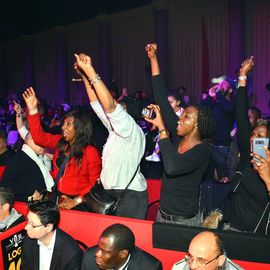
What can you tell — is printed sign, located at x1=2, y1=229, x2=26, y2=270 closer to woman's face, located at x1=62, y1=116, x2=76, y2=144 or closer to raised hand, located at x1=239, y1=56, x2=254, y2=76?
woman's face, located at x1=62, y1=116, x2=76, y2=144

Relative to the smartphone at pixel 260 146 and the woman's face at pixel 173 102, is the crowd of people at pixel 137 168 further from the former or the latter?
the woman's face at pixel 173 102

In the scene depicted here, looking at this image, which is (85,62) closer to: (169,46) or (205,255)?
(205,255)

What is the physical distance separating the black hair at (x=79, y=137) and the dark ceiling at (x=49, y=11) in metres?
9.50

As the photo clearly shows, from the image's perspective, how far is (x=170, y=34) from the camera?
1255cm

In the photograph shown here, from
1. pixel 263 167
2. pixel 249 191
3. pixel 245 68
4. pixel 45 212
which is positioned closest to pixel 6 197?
pixel 45 212

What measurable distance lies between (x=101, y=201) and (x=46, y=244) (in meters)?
0.50

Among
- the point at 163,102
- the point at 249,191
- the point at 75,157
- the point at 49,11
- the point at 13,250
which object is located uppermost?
the point at 49,11

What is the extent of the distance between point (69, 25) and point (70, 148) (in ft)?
44.1

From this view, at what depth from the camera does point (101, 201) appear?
2.94 m

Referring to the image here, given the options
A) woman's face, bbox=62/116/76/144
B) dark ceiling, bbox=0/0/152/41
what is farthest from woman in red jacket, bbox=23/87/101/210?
dark ceiling, bbox=0/0/152/41

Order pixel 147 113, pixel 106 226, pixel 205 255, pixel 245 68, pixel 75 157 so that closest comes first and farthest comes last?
pixel 205 255 → pixel 147 113 → pixel 106 226 → pixel 245 68 → pixel 75 157

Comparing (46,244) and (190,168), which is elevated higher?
(190,168)

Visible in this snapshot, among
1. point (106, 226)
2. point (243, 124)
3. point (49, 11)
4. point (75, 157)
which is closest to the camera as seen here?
point (243, 124)

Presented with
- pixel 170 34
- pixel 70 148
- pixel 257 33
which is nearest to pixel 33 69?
pixel 170 34
